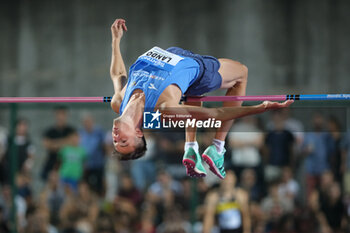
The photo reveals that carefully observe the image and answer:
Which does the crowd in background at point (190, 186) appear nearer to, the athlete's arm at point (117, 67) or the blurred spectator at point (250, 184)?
the blurred spectator at point (250, 184)

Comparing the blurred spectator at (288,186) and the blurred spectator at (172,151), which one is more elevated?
the blurred spectator at (172,151)

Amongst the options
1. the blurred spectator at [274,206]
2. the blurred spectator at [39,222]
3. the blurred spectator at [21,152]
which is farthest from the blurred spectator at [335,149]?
the blurred spectator at [21,152]

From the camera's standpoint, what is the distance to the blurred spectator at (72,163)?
28.4 ft

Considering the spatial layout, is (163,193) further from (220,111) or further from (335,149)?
(220,111)

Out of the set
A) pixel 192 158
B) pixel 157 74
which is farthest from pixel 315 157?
pixel 157 74

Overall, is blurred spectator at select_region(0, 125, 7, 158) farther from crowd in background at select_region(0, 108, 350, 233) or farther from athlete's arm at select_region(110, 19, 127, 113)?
athlete's arm at select_region(110, 19, 127, 113)

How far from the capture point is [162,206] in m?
8.30

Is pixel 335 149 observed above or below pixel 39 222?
above

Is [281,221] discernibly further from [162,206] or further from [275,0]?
[275,0]

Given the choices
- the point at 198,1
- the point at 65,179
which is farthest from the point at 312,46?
the point at 65,179

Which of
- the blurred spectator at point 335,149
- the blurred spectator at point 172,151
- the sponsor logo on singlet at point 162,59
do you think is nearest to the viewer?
the sponsor logo on singlet at point 162,59

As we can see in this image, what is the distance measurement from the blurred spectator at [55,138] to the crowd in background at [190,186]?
0.07 ft

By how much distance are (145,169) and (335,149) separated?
2.50 metres

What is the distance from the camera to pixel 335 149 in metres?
8.05
